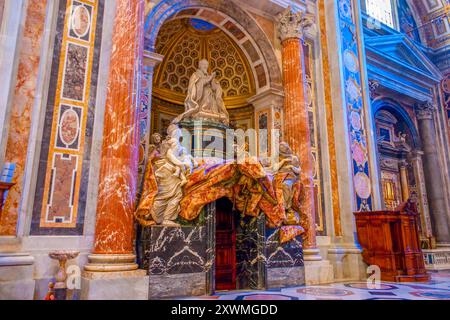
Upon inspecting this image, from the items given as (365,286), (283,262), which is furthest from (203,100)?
(365,286)

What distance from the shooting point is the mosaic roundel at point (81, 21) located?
5.80 m

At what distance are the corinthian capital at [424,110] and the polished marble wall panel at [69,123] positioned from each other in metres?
12.8

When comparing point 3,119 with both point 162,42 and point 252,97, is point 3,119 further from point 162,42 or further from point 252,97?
point 252,97

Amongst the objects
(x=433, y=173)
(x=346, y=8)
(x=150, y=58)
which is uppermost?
(x=346, y=8)

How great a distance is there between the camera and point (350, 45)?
955 cm

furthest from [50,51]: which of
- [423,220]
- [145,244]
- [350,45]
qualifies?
[423,220]

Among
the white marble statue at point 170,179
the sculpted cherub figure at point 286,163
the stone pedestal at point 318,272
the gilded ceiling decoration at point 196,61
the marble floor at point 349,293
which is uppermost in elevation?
the gilded ceiling decoration at point 196,61

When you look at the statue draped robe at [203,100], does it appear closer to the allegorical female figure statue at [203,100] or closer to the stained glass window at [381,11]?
the allegorical female figure statue at [203,100]

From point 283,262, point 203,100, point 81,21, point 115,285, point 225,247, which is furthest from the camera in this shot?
point 203,100

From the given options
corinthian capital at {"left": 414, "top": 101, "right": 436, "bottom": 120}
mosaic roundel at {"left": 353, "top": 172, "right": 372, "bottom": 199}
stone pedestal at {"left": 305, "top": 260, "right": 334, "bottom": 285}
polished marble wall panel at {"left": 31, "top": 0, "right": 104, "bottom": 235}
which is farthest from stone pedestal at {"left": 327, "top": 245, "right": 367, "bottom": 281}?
corinthian capital at {"left": 414, "top": 101, "right": 436, "bottom": 120}

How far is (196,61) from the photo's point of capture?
941 cm

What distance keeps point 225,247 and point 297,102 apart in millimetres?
3719

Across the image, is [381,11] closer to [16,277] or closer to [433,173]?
[433,173]

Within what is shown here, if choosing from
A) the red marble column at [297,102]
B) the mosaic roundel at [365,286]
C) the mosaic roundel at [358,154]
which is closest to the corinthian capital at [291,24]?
the red marble column at [297,102]
